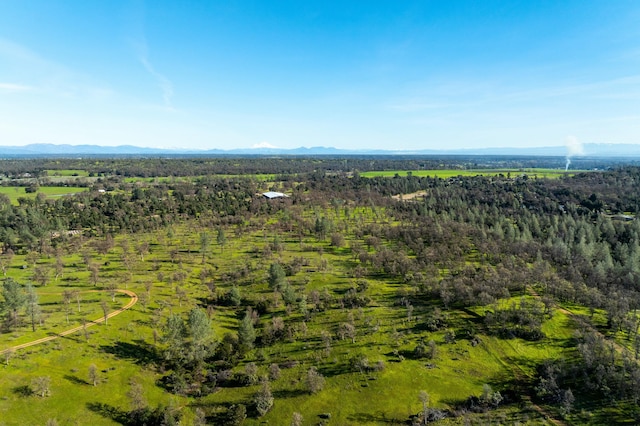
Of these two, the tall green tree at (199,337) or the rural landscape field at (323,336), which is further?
the tall green tree at (199,337)

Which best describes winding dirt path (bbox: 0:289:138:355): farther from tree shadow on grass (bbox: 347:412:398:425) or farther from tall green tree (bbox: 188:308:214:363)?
tree shadow on grass (bbox: 347:412:398:425)

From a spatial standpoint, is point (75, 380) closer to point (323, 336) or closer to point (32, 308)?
point (32, 308)

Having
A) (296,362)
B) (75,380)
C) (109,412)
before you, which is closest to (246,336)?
(296,362)

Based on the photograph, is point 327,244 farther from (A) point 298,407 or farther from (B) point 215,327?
(A) point 298,407

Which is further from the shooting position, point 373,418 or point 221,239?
point 221,239

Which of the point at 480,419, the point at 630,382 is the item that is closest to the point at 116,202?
the point at 480,419

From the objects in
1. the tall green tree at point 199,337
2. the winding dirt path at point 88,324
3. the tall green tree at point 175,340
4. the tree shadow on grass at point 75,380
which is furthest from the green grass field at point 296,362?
the tall green tree at point 199,337

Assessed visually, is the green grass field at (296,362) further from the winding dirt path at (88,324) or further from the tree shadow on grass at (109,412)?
the winding dirt path at (88,324)

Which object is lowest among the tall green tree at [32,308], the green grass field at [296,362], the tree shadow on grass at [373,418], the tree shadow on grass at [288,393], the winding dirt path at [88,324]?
the tree shadow on grass at [373,418]
